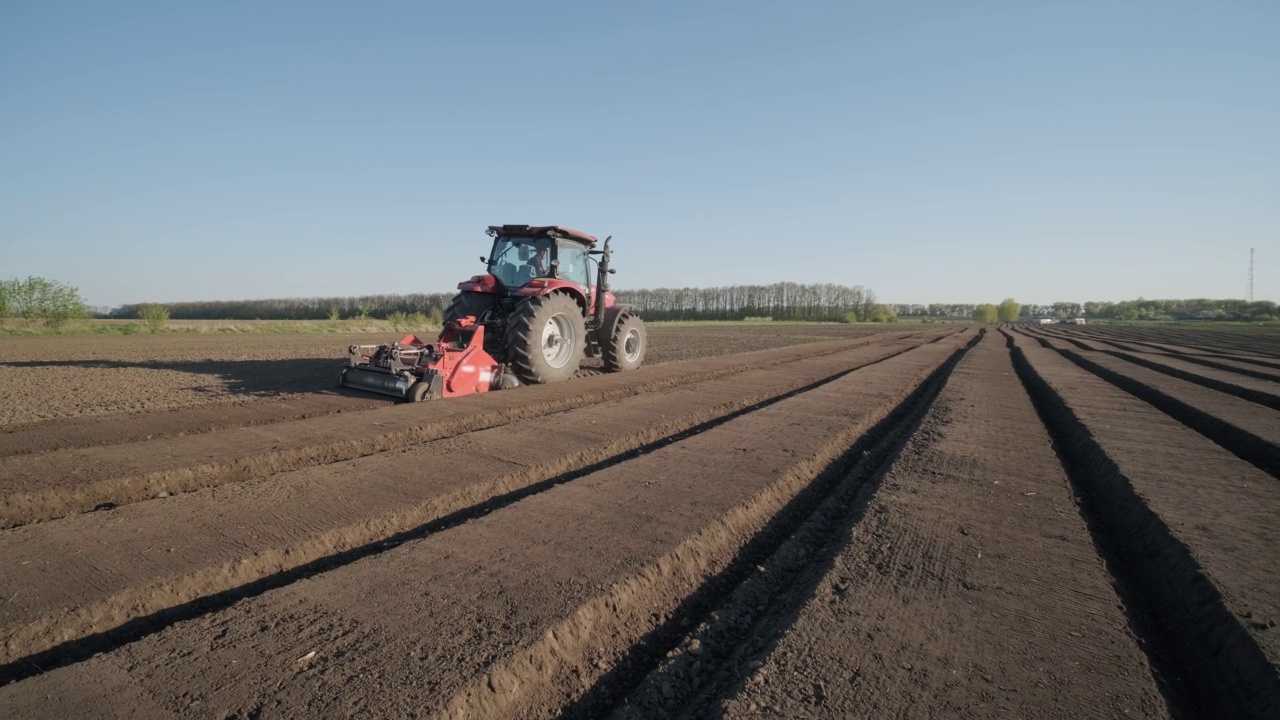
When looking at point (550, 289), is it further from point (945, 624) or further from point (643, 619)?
point (945, 624)

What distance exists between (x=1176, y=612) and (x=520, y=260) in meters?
8.06

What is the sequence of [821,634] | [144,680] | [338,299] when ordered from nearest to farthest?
[144,680]
[821,634]
[338,299]

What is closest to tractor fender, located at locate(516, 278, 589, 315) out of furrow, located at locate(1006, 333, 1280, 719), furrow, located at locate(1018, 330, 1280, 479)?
furrow, located at locate(1006, 333, 1280, 719)

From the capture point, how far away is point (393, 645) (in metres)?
2.02

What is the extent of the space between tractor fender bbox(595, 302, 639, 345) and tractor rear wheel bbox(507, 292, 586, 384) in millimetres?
1201

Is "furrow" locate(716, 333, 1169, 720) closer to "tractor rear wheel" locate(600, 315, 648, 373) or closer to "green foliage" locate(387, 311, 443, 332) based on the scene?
"tractor rear wheel" locate(600, 315, 648, 373)

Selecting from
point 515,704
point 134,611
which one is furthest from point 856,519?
point 134,611

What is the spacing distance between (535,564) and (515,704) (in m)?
0.83

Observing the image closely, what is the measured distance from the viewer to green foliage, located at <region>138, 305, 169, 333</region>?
25578mm

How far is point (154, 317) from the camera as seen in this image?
26.6 m

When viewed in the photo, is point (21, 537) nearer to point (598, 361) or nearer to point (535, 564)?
point (535, 564)

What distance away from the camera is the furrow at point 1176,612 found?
6.42 ft

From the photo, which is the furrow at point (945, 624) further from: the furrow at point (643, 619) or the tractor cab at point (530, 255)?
the tractor cab at point (530, 255)

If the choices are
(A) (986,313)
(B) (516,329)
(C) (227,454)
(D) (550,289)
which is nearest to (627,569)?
(C) (227,454)
